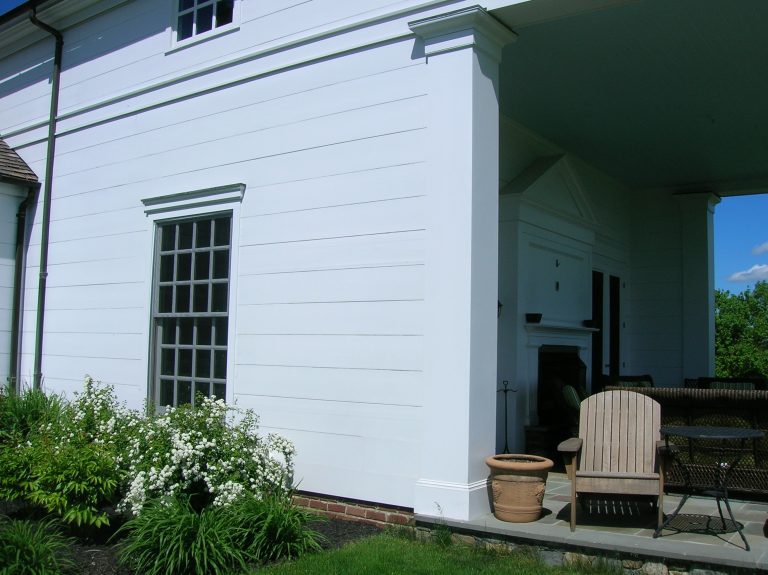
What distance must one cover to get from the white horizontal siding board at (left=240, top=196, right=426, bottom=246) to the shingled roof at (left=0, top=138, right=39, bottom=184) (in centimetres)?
410

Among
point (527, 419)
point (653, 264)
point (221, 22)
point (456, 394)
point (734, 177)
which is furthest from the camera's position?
point (653, 264)

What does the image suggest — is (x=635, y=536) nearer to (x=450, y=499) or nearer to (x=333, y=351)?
(x=450, y=499)

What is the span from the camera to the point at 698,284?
38.0 feet

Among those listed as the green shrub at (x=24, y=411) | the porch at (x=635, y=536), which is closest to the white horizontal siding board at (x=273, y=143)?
the green shrub at (x=24, y=411)

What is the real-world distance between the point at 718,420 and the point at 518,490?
2.14m

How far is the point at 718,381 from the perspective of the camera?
399 inches

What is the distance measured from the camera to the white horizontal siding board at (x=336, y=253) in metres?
5.97

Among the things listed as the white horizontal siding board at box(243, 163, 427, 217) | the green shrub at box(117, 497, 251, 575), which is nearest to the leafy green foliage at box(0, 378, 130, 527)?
the green shrub at box(117, 497, 251, 575)

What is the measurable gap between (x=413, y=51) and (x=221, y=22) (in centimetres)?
275

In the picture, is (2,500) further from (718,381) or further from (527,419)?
(718,381)

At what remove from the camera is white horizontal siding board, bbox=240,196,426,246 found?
5.98m

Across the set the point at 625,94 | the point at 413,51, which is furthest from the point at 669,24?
the point at 413,51

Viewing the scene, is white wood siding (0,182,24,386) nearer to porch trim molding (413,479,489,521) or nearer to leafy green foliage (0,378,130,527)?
leafy green foliage (0,378,130,527)

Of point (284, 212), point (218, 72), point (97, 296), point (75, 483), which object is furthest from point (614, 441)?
point (97, 296)
